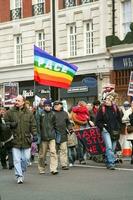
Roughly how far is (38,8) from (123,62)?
826 cm

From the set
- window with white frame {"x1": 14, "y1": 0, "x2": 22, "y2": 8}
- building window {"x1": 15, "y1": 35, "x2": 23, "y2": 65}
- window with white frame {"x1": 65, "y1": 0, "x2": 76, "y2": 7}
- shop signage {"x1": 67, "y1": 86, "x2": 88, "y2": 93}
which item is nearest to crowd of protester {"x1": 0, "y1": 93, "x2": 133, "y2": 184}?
shop signage {"x1": 67, "y1": 86, "x2": 88, "y2": 93}

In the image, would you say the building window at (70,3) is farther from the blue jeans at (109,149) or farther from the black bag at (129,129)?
the blue jeans at (109,149)

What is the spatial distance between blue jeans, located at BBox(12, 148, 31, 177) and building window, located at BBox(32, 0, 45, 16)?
1042 inches

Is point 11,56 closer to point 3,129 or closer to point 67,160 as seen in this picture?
point 67,160

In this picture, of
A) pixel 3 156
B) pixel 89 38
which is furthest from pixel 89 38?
pixel 3 156

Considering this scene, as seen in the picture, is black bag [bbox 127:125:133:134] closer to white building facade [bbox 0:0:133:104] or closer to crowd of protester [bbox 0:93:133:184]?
crowd of protester [bbox 0:93:133:184]

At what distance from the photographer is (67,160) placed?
58.1 feet

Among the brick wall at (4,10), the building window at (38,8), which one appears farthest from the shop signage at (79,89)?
the brick wall at (4,10)

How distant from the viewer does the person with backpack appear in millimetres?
16844

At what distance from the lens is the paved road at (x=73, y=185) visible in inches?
475

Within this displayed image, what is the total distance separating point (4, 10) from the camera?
43.3 metres

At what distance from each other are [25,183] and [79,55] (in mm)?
23520

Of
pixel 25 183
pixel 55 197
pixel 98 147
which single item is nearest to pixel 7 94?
pixel 98 147

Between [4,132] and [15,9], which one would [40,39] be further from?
[4,132]
